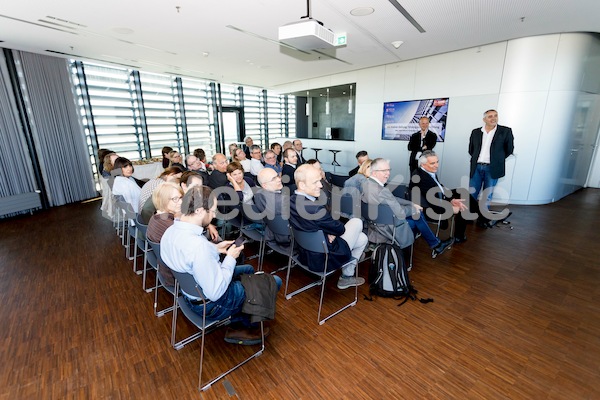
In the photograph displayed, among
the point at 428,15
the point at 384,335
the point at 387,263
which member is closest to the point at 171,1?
the point at 428,15

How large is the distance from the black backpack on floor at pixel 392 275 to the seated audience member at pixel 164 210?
78.3 inches

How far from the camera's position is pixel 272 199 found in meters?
2.84

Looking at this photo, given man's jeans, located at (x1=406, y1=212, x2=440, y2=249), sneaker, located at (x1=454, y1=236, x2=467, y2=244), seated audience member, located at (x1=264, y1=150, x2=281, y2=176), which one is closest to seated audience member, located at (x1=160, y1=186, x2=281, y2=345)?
man's jeans, located at (x1=406, y1=212, x2=440, y2=249)

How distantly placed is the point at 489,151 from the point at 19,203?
9.31 metres

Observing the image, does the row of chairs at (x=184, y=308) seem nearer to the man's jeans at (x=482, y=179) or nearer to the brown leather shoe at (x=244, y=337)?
the brown leather shoe at (x=244, y=337)

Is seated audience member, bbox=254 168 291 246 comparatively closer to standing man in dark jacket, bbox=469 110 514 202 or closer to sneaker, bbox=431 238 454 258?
sneaker, bbox=431 238 454 258

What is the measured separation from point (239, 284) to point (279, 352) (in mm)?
712

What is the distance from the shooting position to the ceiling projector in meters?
3.13

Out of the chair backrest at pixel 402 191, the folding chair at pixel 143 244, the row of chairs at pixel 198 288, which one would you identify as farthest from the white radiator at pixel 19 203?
the chair backrest at pixel 402 191

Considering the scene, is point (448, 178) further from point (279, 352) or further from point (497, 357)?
point (279, 352)

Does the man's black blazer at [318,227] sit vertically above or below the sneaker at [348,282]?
above

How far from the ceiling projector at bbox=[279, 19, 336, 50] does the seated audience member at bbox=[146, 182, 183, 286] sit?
2.21m

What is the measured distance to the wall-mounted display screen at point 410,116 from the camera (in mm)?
6938

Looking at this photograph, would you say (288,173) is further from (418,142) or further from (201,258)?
(201,258)
